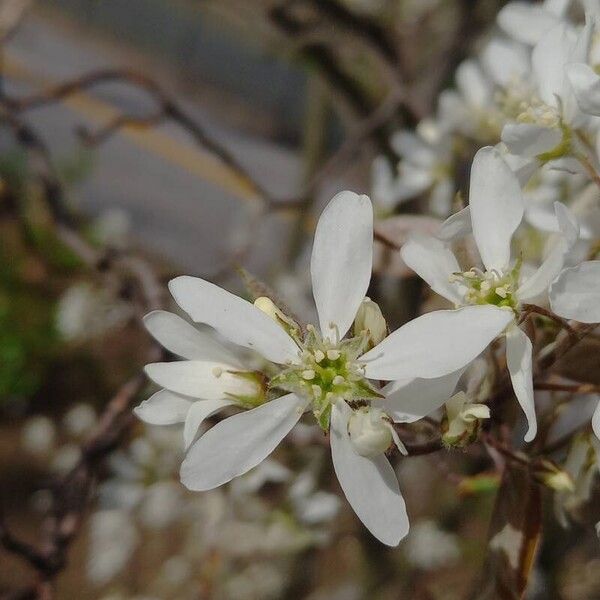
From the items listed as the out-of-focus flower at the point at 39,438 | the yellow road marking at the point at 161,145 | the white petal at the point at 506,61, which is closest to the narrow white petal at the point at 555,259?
the white petal at the point at 506,61

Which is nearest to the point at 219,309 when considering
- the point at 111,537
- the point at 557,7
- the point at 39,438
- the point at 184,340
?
the point at 184,340

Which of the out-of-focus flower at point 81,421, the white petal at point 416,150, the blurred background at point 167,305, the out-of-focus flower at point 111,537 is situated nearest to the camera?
the blurred background at point 167,305

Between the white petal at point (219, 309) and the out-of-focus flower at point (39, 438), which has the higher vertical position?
the white petal at point (219, 309)

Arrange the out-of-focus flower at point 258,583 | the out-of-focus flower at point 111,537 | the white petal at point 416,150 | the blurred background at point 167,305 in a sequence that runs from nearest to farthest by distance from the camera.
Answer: the blurred background at point 167,305 < the white petal at point 416,150 < the out-of-focus flower at point 111,537 < the out-of-focus flower at point 258,583

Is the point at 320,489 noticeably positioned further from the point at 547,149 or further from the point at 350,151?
the point at 547,149

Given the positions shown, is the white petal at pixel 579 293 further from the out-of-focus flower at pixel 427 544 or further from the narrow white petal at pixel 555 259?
the out-of-focus flower at pixel 427 544

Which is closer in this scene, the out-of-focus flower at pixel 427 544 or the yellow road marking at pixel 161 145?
the out-of-focus flower at pixel 427 544

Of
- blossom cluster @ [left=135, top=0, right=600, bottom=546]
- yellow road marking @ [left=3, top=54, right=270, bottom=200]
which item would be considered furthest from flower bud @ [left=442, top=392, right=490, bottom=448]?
yellow road marking @ [left=3, top=54, right=270, bottom=200]
